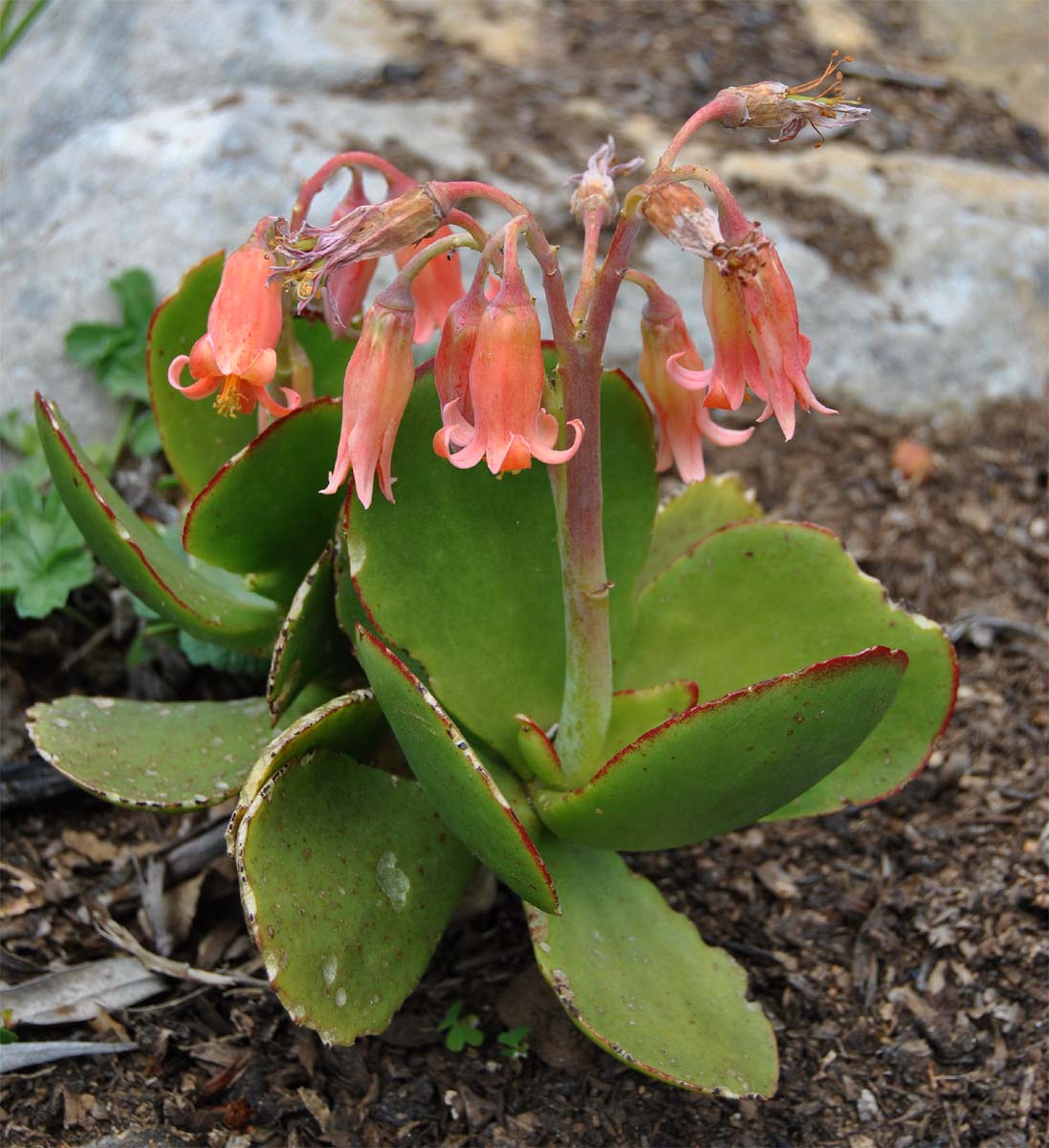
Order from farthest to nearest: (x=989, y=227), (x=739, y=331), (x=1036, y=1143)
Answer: (x=989, y=227)
(x=1036, y=1143)
(x=739, y=331)

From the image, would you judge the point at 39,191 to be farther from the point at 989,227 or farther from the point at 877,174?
the point at 989,227

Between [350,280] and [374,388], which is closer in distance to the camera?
[374,388]

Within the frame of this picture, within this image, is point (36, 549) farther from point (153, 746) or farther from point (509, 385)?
point (509, 385)

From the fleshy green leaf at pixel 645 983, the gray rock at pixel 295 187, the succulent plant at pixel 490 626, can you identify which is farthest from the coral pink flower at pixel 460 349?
the gray rock at pixel 295 187

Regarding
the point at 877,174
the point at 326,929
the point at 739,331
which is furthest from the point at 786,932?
the point at 877,174

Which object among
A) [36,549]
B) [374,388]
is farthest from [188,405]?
[374,388]

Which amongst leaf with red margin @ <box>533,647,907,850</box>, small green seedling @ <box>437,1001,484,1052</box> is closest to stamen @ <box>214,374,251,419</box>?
leaf with red margin @ <box>533,647,907,850</box>
